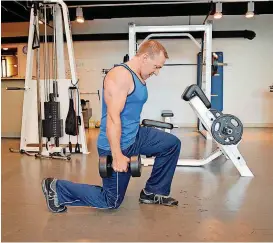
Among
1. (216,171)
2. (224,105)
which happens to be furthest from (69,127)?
(224,105)

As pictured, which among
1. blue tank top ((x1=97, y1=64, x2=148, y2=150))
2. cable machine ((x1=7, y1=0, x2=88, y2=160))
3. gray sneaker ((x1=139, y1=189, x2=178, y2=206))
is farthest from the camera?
cable machine ((x1=7, y1=0, x2=88, y2=160))

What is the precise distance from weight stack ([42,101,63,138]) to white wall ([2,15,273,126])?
3.96 m

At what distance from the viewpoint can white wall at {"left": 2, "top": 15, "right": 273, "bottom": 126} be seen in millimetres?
7977

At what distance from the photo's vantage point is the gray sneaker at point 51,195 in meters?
2.25

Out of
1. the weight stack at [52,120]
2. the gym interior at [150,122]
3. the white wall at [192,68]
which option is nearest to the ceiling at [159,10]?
the gym interior at [150,122]

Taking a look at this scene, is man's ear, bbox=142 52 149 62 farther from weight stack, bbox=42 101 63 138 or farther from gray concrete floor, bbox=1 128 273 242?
weight stack, bbox=42 101 63 138

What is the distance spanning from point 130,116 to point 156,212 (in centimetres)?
73

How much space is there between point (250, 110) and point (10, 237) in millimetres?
7187

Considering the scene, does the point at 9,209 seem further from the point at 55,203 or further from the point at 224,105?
the point at 224,105

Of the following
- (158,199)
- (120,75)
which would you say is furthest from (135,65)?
(158,199)

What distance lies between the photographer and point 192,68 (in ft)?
26.6

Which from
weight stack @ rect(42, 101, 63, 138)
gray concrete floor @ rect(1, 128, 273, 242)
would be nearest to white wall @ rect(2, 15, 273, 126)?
weight stack @ rect(42, 101, 63, 138)

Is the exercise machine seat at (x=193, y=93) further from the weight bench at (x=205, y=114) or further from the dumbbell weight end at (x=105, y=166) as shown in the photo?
the dumbbell weight end at (x=105, y=166)

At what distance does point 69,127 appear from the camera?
4375 millimetres
